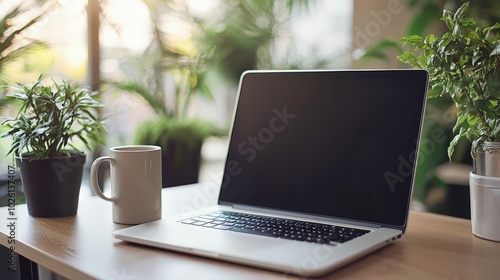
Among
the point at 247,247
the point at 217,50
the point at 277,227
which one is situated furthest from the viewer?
the point at 217,50

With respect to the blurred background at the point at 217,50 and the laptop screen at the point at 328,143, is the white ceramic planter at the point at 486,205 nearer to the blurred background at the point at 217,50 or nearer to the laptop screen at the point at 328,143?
the laptop screen at the point at 328,143

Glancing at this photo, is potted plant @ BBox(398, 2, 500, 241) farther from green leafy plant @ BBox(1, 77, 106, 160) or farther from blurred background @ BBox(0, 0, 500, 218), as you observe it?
blurred background @ BBox(0, 0, 500, 218)

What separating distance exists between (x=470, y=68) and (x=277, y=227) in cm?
38

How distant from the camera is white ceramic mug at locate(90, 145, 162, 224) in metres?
0.89

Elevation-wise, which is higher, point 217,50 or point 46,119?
point 217,50

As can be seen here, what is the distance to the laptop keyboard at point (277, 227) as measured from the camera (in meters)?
0.76

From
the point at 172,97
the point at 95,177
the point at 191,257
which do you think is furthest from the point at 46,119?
the point at 172,97

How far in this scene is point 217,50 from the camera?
97.8 inches

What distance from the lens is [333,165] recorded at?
901 millimetres

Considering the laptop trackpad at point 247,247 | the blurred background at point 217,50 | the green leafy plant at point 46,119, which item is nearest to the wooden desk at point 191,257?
the laptop trackpad at point 247,247

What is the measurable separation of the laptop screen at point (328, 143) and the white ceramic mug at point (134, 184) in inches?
6.3

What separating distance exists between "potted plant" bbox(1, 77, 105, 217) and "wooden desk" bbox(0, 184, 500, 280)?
0.13 ft

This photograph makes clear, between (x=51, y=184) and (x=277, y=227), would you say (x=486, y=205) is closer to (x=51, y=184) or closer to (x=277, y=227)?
(x=277, y=227)

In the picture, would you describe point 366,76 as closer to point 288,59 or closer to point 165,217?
point 165,217
